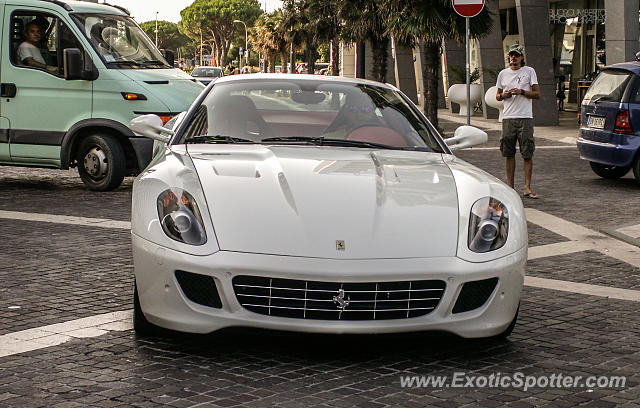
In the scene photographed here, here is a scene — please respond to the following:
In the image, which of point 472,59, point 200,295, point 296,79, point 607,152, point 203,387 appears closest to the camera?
point 203,387

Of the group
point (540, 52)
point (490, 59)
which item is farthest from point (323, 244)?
point (490, 59)

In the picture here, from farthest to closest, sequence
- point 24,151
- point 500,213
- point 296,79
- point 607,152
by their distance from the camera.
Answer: point 607,152 → point 24,151 → point 296,79 → point 500,213

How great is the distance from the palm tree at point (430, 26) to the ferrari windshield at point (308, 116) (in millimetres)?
15111

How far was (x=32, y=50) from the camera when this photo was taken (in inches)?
480

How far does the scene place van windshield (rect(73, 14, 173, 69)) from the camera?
12.4 meters

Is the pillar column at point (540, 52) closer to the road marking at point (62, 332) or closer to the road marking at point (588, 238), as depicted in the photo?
the road marking at point (588, 238)

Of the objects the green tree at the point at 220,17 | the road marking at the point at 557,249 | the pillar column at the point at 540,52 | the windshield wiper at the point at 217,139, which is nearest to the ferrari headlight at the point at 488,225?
the windshield wiper at the point at 217,139

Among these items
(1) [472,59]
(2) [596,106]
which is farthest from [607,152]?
(1) [472,59]

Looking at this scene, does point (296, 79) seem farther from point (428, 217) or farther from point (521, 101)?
point (521, 101)

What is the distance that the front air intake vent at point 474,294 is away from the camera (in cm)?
479

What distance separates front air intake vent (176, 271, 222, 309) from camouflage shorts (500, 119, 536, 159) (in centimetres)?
815

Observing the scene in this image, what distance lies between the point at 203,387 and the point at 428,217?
1340 mm

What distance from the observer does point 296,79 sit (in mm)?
6684

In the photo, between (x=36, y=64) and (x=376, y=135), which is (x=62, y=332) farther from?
(x=36, y=64)
